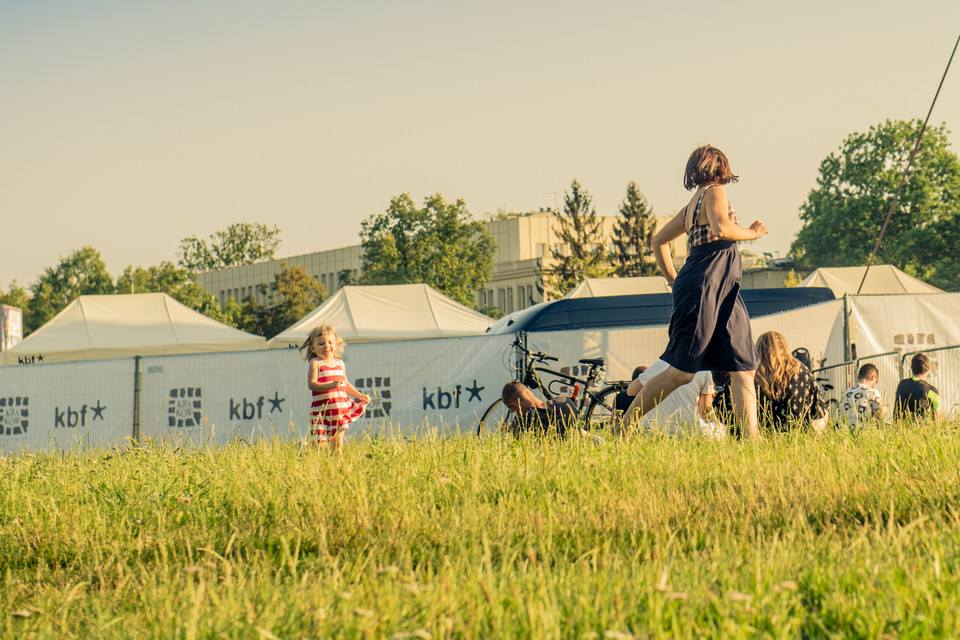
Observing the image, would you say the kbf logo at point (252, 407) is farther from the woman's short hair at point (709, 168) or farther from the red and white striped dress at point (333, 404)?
the woman's short hair at point (709, 168)

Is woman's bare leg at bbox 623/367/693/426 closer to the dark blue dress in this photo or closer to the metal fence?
the dark blue dress

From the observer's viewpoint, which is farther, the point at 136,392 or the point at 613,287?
the point at 613,287

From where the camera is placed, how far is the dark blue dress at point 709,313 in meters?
5.72

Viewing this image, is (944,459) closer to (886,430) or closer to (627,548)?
(886,430)

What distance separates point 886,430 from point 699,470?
1820 mm

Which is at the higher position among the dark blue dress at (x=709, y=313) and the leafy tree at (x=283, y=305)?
the leafy tree at (x=283, y=305)

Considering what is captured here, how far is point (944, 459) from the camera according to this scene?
4.48 m

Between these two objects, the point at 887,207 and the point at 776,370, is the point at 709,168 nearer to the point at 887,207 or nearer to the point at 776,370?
the point at 776,370

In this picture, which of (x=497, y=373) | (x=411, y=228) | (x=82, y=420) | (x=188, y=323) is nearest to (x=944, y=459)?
(x=497, y=373)

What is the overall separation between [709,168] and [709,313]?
995mm

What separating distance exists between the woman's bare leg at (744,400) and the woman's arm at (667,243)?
737 millimetres

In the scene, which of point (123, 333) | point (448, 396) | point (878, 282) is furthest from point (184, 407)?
point (878, 282)

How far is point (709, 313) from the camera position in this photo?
226 inches

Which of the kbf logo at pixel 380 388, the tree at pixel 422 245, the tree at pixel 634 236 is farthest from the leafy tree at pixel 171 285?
the kbf logo at pixel 380 388
